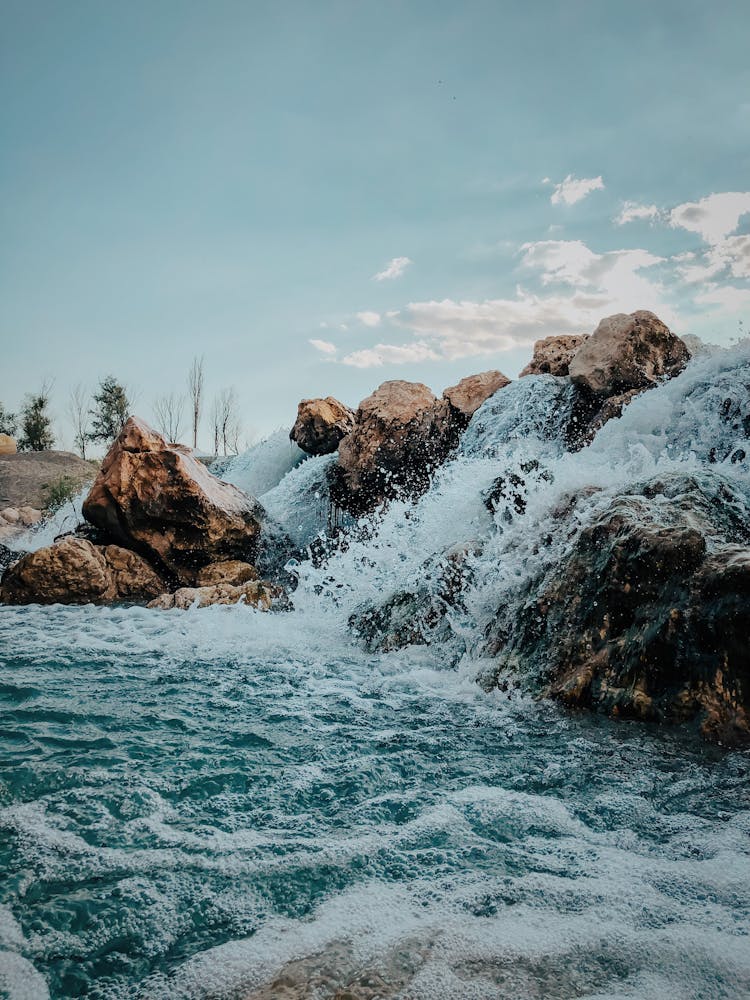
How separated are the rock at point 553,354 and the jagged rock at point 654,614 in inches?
310

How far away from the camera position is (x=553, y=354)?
12.8m

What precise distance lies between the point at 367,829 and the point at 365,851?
0.17 m

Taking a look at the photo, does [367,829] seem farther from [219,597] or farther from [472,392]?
[472,392]

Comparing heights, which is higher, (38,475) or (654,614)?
(38,475)

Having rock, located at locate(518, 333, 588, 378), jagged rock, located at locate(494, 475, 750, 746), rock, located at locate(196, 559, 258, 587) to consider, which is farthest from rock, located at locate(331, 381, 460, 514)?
jagged rock, located at locate(494, 475, 750, 746)

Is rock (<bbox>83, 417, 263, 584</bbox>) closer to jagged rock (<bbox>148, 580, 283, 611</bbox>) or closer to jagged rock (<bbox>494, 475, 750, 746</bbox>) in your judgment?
jagged rock (<bbox>148, 580, 283, 611</bbox>)

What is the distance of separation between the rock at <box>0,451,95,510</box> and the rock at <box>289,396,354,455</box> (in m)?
11.1

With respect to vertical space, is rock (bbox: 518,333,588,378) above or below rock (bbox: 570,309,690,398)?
above

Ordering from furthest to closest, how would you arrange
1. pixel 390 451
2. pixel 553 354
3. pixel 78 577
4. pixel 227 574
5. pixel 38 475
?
1. pixel 38 475
2. pixel 553 354
3. pixel 390 451
4. pixel 227 574
5. pixel 78 577

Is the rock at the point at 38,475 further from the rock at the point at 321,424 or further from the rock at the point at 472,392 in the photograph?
the rock at the point at 472,392

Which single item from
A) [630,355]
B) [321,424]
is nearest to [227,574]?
[321,424]

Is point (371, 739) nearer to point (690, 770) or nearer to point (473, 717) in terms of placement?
point (473, 717)

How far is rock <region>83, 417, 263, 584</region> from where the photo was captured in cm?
969

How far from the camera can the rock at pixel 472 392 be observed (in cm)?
1298
